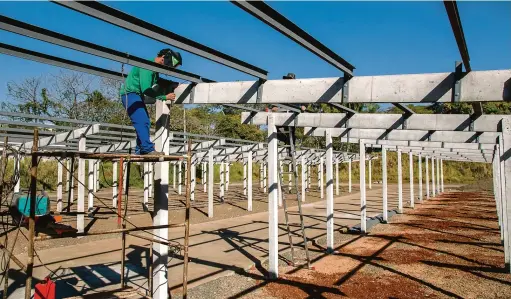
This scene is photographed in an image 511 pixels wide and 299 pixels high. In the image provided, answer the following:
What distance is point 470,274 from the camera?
7383 mm

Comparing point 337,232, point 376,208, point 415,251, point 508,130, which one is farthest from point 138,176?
point 508,130

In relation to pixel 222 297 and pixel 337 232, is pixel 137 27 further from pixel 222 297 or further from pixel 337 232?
pixel 337 232

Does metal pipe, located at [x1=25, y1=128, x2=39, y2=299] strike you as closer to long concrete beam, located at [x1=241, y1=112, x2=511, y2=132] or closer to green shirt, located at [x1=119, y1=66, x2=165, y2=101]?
green shirt, located at [x1=119, y1=66, x2=165, y2=101]

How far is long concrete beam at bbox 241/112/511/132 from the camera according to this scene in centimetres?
783

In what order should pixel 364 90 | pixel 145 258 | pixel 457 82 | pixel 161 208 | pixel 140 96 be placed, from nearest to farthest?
1. pixel 457 82
2. pixel 364 90
3. pixel 140 96
4. pixel 161 208
5. pixel 145 258

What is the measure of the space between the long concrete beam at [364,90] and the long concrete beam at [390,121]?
8.18ft

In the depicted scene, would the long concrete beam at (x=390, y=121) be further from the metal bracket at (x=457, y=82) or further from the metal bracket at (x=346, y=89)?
the metal bracket at (x=457, y=82)

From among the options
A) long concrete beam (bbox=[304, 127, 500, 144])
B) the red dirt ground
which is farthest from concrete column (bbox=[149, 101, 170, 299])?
long concrete beam (bbox=[304, 127, 500, 144])

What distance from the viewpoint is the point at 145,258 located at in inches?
348

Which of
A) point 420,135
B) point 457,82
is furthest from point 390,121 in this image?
point 457,82

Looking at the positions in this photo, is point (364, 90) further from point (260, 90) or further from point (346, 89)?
point (260, 90)

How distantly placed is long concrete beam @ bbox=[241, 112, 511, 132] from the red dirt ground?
3.00 metres

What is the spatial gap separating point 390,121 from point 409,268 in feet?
10.7

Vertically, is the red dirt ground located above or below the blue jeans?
below
